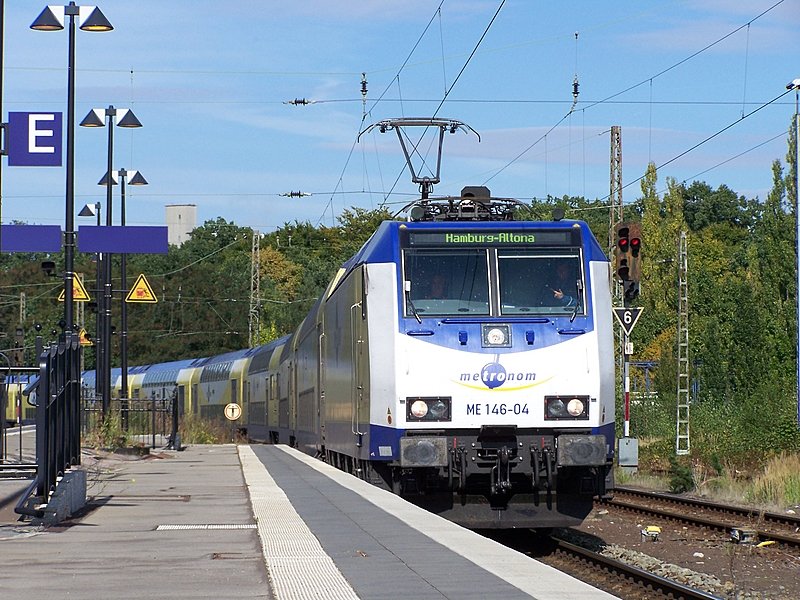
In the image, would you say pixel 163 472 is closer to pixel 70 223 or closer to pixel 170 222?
pixel 70 223

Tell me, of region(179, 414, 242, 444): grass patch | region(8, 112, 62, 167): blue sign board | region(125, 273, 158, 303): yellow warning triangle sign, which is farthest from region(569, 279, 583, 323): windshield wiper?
region(179, 414, 242, 444): grass patch

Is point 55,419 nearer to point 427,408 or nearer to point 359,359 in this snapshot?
point 427,408

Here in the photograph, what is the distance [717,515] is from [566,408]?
6.57m

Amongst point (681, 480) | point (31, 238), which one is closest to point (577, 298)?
point (31, 238)

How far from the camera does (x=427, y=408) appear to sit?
14.8 m

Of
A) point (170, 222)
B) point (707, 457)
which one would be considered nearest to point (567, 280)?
point (707, 457)

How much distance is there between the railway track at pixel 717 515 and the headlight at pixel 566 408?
8.91ft

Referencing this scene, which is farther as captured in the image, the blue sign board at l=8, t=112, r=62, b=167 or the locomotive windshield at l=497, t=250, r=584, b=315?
the blue sign board at l=8, t=112, r=62, b=167

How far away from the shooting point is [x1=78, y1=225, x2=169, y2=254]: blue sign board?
24.6 meters

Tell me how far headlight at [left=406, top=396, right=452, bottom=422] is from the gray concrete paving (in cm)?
203

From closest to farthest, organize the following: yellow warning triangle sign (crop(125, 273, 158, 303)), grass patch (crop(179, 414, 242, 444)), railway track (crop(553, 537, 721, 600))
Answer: railway track (crop(553, 537, 721, 600)) < yellow warning triangle sign (crop(125, 273, 158, 303)) < grass patch (crop(179, 414, 242, 444))

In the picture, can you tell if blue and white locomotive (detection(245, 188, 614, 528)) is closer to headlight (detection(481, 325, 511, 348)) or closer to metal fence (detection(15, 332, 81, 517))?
headlight (detection(481, 325, 511, 348))

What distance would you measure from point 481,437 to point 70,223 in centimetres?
1334

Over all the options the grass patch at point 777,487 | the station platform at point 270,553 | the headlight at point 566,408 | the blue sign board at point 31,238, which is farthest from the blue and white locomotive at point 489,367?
the grass patch at point 777,487
